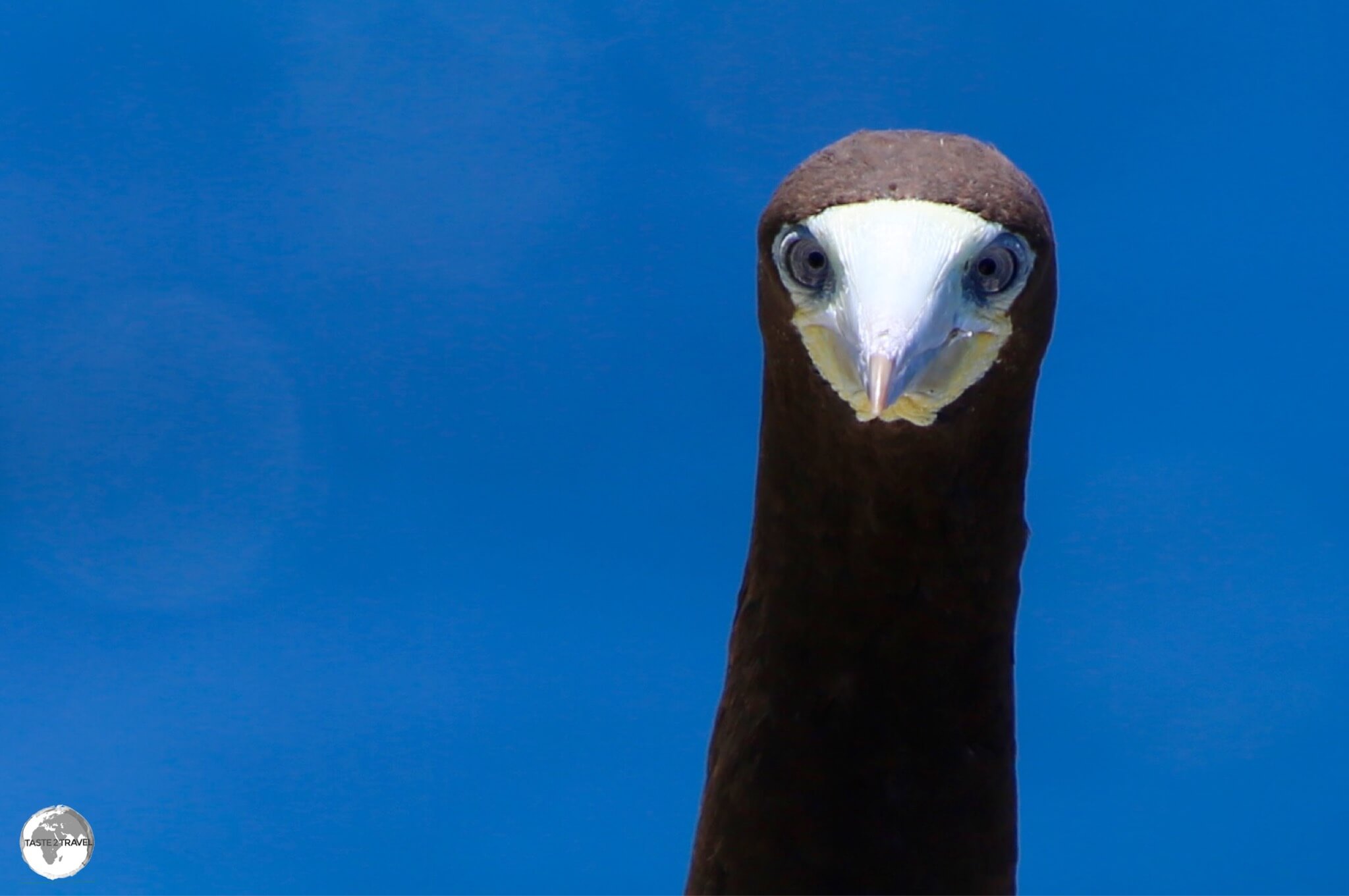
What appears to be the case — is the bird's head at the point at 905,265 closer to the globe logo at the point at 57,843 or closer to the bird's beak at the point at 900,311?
the bird's beak at the point at 900,311

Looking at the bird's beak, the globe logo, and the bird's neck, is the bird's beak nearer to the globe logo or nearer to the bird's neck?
the bird's neck

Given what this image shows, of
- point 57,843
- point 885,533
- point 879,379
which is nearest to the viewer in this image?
point 879,379

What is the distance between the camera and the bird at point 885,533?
42.4 inches

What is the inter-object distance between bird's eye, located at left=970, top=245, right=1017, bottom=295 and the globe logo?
1688 mm

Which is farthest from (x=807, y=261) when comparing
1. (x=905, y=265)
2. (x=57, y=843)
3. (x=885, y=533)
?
(x=57, y=843)

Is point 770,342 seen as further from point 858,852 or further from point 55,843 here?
point 55,843

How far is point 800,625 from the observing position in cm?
125

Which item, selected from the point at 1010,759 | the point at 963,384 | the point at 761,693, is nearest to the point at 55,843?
the point at 761,693

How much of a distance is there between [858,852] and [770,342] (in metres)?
0.44

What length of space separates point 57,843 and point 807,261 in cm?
161

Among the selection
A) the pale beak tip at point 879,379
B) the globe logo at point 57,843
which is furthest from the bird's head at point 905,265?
the globe logo at point 57,843

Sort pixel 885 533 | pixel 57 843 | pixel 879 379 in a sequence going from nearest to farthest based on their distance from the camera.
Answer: pixel 879 379 → pixel 885 533 → pixel 57 843

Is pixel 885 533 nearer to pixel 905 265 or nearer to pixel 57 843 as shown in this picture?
pixel 905 265

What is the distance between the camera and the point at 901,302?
1038 millimetres
